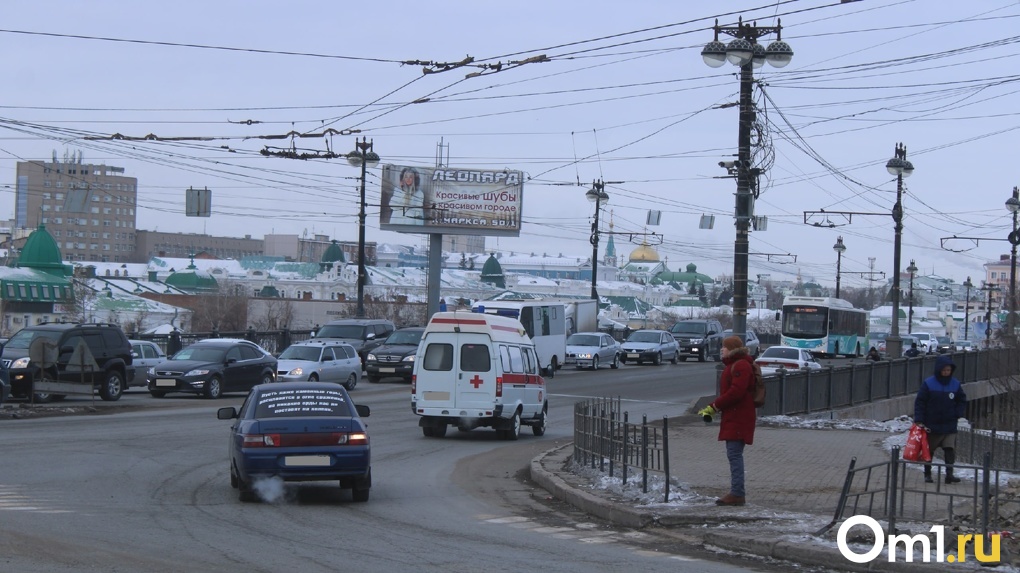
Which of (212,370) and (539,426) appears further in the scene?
(212,370)

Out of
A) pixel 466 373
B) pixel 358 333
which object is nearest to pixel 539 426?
pixel 466 373

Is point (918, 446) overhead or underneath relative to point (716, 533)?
overhead

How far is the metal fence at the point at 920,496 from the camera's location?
374 inches

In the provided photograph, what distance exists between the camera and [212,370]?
30.8m

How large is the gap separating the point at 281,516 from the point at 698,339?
49.0 m

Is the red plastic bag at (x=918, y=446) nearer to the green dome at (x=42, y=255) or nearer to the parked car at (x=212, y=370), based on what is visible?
the parked car at (x=212, y=370)

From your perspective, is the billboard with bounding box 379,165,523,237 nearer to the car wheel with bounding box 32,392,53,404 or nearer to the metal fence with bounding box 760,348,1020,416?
the metal fence with bounding box 760,348,1020,416

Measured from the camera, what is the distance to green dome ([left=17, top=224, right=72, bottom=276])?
7494cm

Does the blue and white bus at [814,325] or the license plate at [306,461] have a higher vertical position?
the blue and white bus at [814,325]

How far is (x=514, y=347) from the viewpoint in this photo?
2256 centimetres

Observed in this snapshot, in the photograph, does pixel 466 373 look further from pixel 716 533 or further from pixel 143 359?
pixel 143 359

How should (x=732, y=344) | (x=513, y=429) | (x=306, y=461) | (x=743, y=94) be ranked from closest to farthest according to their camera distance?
(x=732, y=344) → (x=306, y=461) → (x=513, y=429) → (x=743, y=94)

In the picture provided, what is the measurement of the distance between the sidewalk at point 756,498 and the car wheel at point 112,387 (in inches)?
559

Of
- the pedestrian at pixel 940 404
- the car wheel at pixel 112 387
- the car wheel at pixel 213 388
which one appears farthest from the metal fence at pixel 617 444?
the car wheel at pixel 213 388
